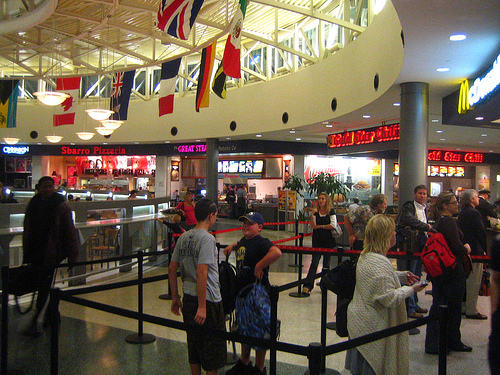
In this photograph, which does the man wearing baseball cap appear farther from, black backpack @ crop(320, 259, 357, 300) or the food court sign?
the food court sign

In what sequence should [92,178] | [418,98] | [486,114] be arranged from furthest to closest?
1. [92,178]
2. [418,98]
3. [486,114]

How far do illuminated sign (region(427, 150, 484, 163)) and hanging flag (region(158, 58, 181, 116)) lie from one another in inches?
435

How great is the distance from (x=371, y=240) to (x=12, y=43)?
19.2 meters

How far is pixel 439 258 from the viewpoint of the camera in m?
4.91

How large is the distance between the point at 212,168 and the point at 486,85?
14.3 m

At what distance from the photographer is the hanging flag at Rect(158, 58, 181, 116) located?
539 inches

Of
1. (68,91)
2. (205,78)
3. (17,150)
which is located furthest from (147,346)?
(17,150)

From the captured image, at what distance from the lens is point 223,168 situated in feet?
79.8

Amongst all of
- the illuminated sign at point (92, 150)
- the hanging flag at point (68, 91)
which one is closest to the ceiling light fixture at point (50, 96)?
the hanging flag at point (68, 91)

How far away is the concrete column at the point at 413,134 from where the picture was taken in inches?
333

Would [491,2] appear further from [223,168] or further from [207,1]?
[223,168]

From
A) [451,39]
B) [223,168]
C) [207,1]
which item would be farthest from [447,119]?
[223,168]

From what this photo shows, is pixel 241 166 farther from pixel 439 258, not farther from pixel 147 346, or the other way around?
pixel 439 258

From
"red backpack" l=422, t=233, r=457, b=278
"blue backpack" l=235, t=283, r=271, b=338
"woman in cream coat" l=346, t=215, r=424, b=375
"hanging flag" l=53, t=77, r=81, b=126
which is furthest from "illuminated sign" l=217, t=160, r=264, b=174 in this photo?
"woman in cream coat" l=346, t=215, r=424, b=375
